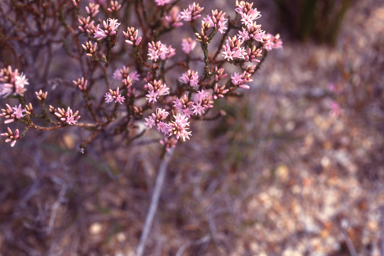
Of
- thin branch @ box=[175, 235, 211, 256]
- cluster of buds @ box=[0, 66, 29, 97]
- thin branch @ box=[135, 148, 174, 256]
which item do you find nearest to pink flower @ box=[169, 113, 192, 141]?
cluster of buds @ box=[0, 66, 29, 97]

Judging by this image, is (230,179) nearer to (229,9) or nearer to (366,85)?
(366,85)

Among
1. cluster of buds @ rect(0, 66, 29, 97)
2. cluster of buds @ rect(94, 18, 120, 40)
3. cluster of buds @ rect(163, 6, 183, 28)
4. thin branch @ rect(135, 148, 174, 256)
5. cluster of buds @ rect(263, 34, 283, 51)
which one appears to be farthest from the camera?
thin branch @ rect(135, 148, 174, 256)

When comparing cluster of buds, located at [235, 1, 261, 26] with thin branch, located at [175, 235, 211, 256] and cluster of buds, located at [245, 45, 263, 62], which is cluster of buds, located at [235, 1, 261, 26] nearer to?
cluster of buds, located at [245, 45, 263, 62]

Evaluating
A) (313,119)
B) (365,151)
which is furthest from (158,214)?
(365,151)

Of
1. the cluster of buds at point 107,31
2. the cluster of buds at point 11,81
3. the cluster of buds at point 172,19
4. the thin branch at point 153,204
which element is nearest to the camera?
the cluster of buds at point 11,81

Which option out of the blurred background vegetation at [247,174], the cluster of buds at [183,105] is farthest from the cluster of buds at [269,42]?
the blurred background vegetation at [247,174]

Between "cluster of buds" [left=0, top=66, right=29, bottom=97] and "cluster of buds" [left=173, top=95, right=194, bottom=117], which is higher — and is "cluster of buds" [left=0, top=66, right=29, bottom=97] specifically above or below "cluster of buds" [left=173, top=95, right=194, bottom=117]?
above

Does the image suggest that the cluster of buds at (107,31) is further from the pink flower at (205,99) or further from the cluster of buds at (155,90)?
the pink flower at (205,99)

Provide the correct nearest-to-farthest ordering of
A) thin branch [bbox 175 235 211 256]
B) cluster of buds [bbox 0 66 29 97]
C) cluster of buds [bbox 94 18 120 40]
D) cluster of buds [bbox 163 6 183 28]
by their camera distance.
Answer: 1. cluster of buds [bbox 0 66 29 97]
2. cluster of buds [bbox 94 18 120 40]
3. cluster of buds [bbox 163 6 183 28]
4. thin branch [bbox 175 235 211 256]

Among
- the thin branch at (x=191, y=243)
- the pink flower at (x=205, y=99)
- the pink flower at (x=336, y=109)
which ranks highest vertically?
the pink flower at (x=336, y=109)

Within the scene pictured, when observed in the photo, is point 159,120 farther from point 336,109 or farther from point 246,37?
point 336,109

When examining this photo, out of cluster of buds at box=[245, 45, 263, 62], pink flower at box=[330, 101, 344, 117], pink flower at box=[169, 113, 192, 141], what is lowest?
pink flower at box=[169, 113, 192, 141]
